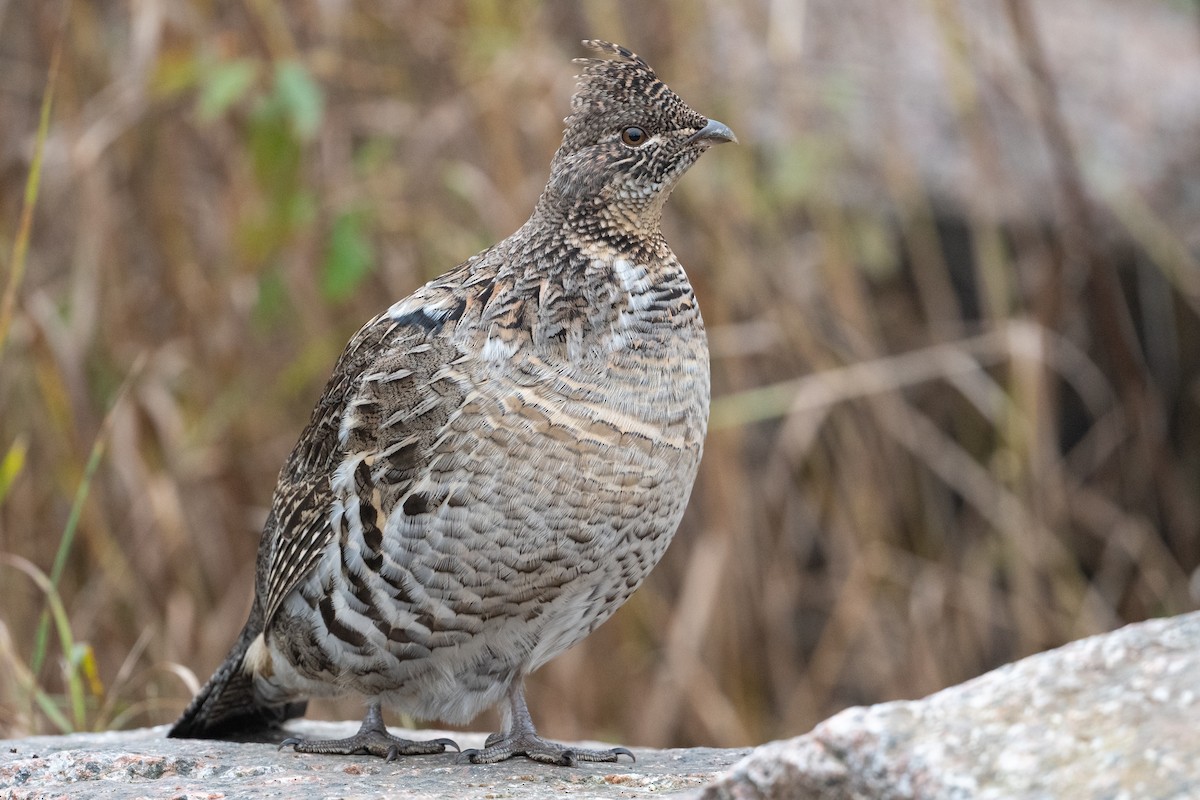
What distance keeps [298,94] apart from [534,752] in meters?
2.07

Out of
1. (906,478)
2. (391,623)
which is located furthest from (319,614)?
(906,478)

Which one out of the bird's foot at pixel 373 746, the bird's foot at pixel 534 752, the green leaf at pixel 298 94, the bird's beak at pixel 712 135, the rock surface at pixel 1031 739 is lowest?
the bird's foot at pixel 534 752

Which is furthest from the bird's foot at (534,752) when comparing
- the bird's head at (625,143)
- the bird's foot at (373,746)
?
the bird's head at (625,143)

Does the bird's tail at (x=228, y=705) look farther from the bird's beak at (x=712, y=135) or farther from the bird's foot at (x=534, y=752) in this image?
the bird's beak at (x=712, y=135)

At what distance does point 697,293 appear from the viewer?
505 centimetres

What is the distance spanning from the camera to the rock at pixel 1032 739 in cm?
156

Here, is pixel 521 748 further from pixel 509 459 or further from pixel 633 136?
pixel 633 136

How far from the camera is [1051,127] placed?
512 cm

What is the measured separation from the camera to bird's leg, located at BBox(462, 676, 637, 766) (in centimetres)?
297

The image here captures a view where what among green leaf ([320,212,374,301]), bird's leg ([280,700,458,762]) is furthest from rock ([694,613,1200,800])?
green leaf ([320,212,374,301])

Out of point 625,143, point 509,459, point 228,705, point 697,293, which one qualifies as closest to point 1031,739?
point 509,459

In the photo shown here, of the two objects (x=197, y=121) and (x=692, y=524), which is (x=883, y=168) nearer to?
(x=692, y=524)

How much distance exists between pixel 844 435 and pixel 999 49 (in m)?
2.58

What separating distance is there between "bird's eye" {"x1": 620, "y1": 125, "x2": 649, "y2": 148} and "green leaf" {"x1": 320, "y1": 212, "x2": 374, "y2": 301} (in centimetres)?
132
